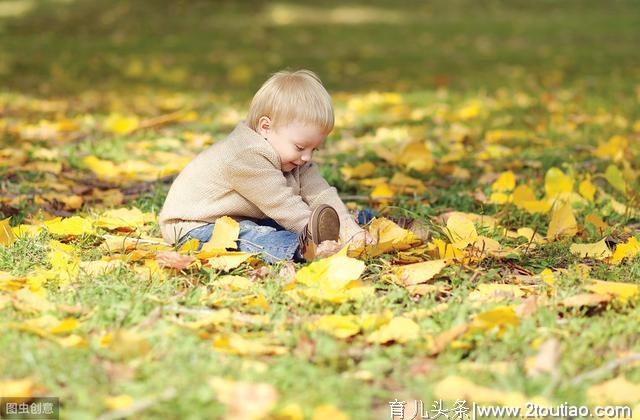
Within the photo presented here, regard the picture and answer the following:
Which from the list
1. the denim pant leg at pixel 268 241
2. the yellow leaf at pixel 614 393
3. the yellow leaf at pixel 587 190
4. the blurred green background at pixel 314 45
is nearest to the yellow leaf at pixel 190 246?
the denim pant leg at pixel 268 241

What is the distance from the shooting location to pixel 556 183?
3742 mm

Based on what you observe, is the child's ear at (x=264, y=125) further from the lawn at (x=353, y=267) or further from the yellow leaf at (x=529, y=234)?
the yellow leaf at (x=529, y=234)

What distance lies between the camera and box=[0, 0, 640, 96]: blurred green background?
805 cm

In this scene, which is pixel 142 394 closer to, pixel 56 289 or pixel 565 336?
pixel 56 289

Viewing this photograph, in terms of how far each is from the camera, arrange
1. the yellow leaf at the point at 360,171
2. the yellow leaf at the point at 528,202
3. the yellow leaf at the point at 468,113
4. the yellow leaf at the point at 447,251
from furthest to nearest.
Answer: the yellow leaf at the point at 468,113 → the yellow leaf at the point at 360,171 → the yellow leaf at the point at 528,202 → the yellow leaf at the point at 447,251

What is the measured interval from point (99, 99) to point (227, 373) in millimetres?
5274

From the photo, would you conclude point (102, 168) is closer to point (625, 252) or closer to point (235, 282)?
point (235, 282)

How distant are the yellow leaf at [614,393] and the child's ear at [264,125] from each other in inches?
63.7

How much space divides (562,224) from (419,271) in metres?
0.84

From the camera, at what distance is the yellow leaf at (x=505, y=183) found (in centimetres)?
391

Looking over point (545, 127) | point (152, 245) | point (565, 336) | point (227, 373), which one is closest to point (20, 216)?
point (152, 245)

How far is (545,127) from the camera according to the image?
552cm

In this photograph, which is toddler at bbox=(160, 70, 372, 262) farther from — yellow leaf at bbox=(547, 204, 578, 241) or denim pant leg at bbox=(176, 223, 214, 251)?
yellow leaf at bbox=(547, 204, 578, 241)

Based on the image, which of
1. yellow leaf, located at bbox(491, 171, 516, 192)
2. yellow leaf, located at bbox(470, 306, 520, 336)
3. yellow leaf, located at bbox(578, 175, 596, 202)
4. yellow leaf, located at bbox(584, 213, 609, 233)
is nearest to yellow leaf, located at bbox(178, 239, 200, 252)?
yellow leaf, located at bbox(470, 306, 520, 336)
